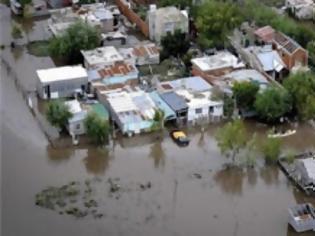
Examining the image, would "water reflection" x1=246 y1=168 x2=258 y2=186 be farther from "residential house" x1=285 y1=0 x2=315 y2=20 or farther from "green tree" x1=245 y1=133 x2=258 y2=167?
"residential house" x1=285 y1=0 x2=315 y2=20

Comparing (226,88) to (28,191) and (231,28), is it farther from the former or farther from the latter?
(28,191)

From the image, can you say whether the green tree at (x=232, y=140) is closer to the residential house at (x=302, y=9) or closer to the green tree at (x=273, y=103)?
the green tree at (x=273, y=103)

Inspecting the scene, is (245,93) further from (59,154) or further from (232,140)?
(59,154)

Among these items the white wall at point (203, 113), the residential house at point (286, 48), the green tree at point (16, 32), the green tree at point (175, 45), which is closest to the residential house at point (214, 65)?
the green tree at point (175, 45)

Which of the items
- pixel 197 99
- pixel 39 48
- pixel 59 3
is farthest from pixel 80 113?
pixel 59 3

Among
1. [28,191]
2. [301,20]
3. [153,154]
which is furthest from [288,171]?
[301,20]
